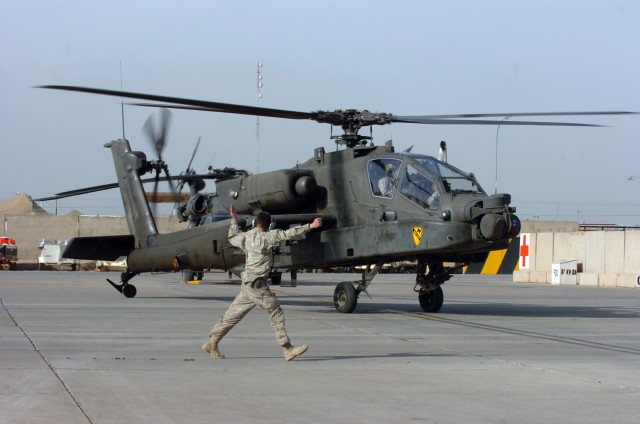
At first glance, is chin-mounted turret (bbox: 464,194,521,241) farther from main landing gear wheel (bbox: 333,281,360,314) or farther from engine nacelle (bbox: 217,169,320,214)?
engine nacelle (bbox: 217,169,320,214)

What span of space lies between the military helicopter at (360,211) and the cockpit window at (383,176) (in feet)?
0.06

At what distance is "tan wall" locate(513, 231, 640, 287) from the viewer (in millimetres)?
33719

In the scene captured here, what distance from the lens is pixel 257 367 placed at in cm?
968

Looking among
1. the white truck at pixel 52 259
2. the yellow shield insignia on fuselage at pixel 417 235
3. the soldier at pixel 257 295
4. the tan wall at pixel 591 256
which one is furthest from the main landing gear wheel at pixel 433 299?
the white truck at pixel 52 259

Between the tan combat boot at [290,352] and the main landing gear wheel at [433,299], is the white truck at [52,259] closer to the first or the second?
the main landing gear wheel at [433,299]

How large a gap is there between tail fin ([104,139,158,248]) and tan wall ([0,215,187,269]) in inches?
1709

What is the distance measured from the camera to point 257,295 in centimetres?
1028

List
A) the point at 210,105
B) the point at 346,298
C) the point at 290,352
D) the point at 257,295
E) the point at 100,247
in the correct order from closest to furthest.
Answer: the point at 290,352
the point at 257,295
the point at 210,105
the point at 346,298
the point at 100,247

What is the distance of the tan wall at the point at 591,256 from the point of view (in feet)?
111

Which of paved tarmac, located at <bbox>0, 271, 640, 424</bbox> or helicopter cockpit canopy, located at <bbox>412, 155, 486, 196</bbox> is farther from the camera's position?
helicopter cockpit canopy, located at <bbox>412, 155, 486, 196</bbox>

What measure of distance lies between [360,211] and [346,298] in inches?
69.8

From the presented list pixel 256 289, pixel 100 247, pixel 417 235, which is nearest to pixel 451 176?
pixel 417 235

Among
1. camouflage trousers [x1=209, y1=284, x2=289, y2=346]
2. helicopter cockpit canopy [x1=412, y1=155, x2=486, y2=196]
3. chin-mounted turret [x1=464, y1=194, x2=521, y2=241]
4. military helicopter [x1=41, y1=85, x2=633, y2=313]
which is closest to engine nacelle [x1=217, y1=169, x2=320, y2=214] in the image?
military helicopter [x1=41, y1=85, x2=633, y2=313]

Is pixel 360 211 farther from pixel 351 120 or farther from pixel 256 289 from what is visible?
pixel 256 289
